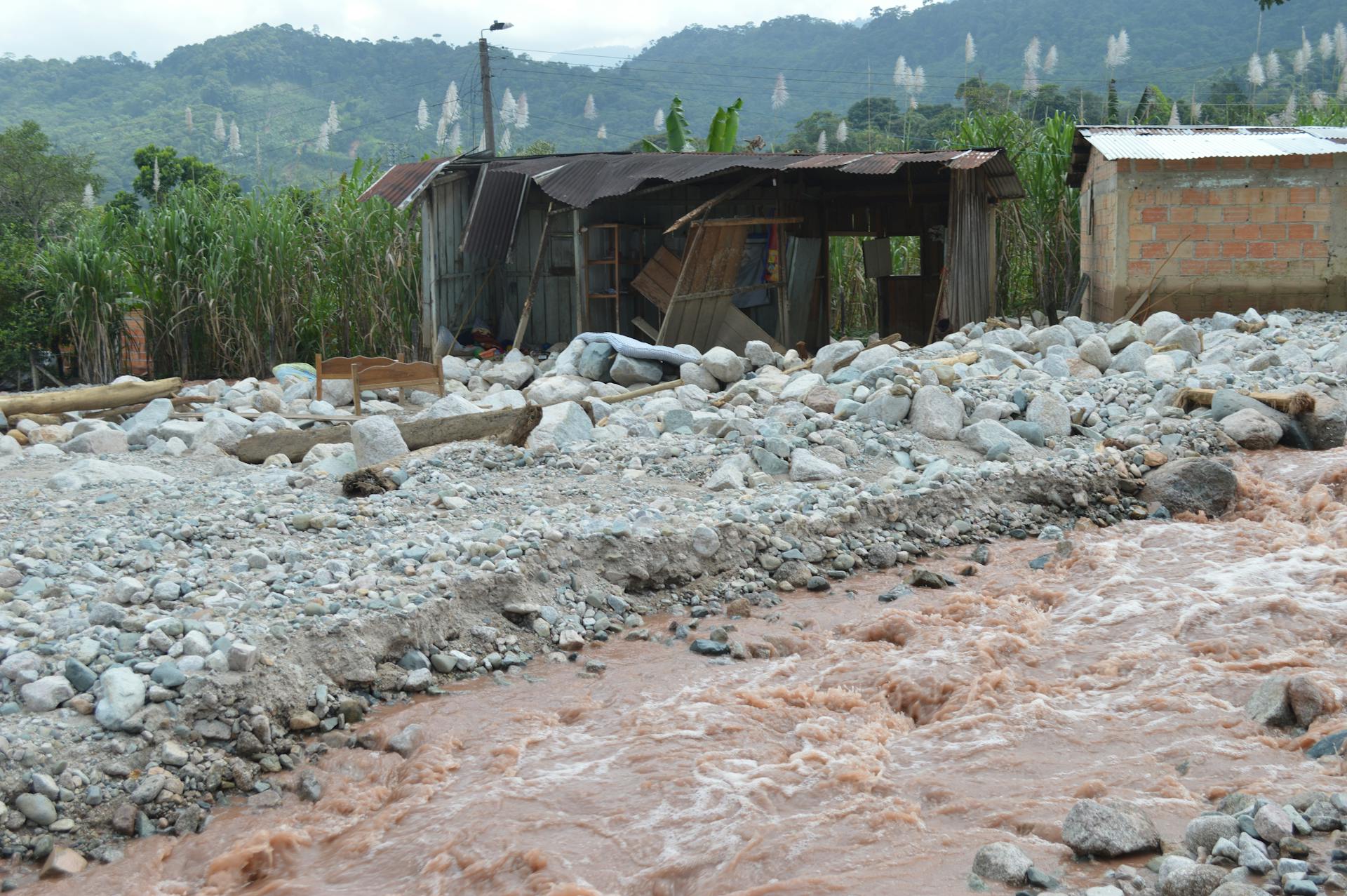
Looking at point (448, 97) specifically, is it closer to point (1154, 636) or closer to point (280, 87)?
point (280, 87)

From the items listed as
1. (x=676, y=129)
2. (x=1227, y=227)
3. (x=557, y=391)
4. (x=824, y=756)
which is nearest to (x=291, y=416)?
(x=557, y=391)

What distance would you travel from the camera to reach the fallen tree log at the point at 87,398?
970 centimetres

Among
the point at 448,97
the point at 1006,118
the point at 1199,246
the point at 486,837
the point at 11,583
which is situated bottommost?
the point at 486,837

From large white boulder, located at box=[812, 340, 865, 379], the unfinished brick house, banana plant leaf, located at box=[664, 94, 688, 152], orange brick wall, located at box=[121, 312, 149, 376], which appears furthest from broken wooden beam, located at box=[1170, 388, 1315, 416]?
orange brick wall, located at box=[121, 312, 149, 376]

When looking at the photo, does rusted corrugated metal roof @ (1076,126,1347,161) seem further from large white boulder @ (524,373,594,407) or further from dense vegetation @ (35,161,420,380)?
dense vegetation @ (35,161,420,380)

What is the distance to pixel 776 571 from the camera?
19.9 ft

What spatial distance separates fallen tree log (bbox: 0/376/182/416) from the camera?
970 centimetres

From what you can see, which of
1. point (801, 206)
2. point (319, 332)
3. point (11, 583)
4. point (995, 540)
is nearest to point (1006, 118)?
point (801, 206)

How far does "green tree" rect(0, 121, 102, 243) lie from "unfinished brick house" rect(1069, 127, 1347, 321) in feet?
66.1

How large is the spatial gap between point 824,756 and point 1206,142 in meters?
10.9

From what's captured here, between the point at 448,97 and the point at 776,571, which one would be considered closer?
the point at 776,571

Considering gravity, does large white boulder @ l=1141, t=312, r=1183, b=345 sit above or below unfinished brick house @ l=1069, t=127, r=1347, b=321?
below

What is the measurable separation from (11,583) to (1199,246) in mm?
11145

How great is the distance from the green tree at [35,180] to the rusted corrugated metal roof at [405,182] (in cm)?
1245
